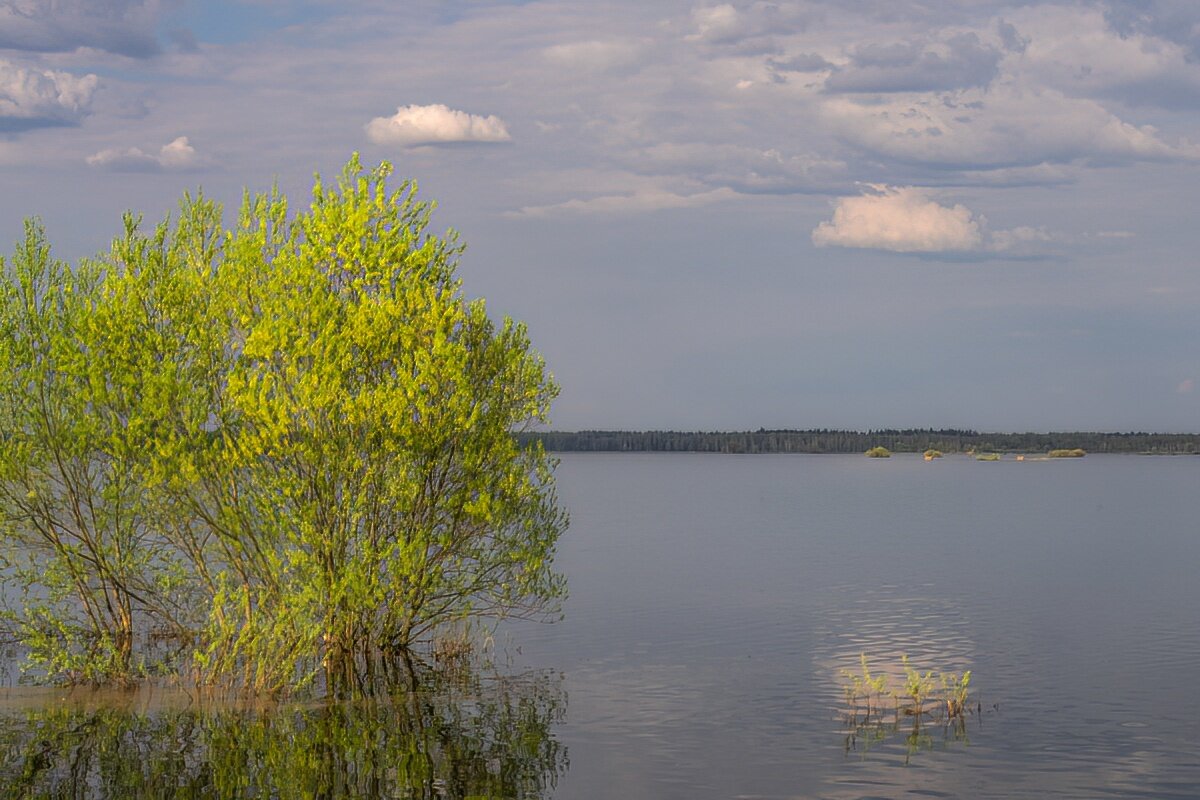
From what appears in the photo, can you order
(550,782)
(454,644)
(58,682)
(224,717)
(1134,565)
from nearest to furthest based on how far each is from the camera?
(550,782), (224,717), (58,682), (454,644), (1134,565)

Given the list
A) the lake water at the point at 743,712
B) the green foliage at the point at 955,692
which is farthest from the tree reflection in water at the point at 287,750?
the green foliage at the point at 955,692

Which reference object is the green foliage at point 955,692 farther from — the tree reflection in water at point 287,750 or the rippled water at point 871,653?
the tree reflection in water at point 287,750

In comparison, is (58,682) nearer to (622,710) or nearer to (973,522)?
(622,710)

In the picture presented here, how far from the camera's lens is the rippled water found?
27.0m

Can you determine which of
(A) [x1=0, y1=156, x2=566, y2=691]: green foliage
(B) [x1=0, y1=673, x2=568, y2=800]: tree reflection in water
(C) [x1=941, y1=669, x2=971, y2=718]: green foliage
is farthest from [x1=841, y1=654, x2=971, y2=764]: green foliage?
(A) [x1=0, y1=156, x2=566, y2=691]: green foliage

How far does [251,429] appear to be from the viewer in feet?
108

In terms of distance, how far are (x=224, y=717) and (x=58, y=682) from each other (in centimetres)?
707

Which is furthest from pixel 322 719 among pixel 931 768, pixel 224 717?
pixel 931 768

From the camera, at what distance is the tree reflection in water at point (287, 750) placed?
2536 centimetres

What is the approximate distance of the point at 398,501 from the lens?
3375 centimetres

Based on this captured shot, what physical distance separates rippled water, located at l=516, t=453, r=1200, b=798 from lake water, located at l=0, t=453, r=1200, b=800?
0.38ft

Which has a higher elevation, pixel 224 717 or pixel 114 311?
pixel 114 311

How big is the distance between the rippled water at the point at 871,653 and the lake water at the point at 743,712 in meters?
0.12

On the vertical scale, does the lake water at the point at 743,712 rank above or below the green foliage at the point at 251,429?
below
